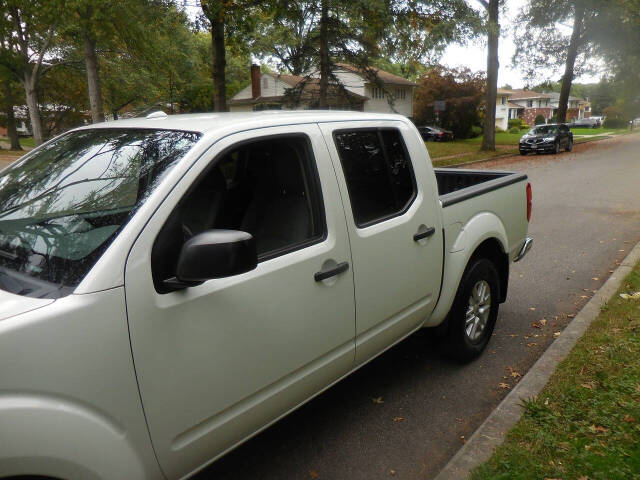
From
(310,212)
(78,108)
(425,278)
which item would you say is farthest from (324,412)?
(78,108)

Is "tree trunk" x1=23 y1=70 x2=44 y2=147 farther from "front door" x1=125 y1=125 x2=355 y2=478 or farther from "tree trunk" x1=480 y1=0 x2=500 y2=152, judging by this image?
"front door" x1=125 y1=125 x2=355 y2=478

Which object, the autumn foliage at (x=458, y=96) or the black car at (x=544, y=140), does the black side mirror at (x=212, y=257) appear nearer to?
the black car at (x=544, y=140)

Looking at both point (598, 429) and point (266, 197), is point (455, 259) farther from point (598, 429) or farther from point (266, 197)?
point (266, 197)

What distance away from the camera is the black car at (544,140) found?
25.5 m

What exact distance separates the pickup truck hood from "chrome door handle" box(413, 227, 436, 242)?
2108 mm

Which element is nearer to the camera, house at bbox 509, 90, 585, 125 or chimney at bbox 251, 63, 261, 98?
chimney at bbox 251, 63, 261, 98

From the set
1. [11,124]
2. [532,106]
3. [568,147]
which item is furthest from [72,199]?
[532,106]

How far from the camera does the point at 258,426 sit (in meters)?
2.46

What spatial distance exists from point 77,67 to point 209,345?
34.9 m

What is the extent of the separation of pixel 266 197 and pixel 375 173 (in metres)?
0.68

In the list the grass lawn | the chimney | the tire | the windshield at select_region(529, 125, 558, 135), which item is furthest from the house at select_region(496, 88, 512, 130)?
the grass lawn

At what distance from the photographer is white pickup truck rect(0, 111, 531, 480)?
1.74 m

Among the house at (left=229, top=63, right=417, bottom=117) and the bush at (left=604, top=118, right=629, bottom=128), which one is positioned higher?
the house at (left=229, top=63, right=417, bottom=117)

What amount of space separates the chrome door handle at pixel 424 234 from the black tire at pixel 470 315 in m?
0.61
